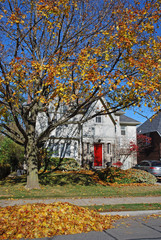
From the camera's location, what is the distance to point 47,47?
1249cm

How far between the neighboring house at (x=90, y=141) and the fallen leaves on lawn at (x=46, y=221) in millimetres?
16105

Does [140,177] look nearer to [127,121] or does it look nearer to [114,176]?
[114,176]

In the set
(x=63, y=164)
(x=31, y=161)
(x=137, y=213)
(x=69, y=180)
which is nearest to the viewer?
(x=137, y=213)

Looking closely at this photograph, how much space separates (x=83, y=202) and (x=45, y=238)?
4.00 meters

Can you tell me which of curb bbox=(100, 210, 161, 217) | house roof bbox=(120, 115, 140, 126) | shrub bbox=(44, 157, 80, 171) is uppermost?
house roof bbox=(120, 115, 140, 126)

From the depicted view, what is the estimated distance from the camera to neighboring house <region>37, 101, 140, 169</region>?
22.4 meters

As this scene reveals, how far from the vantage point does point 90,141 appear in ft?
76.0

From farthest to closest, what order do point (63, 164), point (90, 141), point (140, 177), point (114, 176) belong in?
1. point (90, 141)
2. point (63, 164)
3. point (140, 177)
4. point (114, 176)

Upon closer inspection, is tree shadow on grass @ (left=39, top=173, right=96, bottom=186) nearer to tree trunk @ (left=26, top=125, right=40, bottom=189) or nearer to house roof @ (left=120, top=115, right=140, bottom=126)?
tree trunk @ (left=26, top=125, right=40, bottom=189)

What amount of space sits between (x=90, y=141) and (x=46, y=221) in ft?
58.7

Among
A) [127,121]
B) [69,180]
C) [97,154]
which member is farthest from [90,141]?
[69,180]

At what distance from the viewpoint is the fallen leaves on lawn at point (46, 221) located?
4977 millimetres

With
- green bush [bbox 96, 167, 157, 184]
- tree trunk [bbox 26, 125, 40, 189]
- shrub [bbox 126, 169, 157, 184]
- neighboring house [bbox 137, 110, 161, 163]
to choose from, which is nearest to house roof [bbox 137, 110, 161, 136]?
neighboring house [bbox 137, 110, 161, 163]

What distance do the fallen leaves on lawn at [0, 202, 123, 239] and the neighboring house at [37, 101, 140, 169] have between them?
16.1 metres
